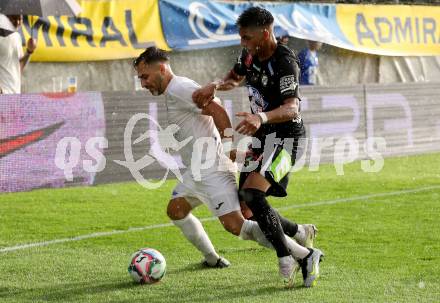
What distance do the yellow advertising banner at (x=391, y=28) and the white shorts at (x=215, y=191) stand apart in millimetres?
13527

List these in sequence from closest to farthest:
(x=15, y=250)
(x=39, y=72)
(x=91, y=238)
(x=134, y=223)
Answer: (x=15, y=250)
(x=91, y=238)
(x=134, y=223)
(x=39, y=72)

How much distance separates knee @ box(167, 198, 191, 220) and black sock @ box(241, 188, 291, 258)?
0.70m

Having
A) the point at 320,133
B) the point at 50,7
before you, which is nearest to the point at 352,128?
the point at 320,133

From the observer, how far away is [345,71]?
69.3 ft

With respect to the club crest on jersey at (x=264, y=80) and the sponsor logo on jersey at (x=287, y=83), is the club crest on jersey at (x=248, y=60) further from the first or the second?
the sponsor logo on jersey at (x=287, y=83)

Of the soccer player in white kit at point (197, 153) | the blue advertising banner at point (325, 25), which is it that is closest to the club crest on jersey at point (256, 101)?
the soccer player in white kit at point (197, 153)

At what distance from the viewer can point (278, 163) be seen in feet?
22.5

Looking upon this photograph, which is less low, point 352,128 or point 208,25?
point 208,25

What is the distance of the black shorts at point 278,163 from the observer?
684 cm

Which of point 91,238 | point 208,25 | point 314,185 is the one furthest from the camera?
point 208,25

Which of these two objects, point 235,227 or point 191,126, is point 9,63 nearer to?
point 191,126

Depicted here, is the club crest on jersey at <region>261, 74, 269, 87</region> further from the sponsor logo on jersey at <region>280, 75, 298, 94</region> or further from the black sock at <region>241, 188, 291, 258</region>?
the black sock at <region>241, 188, 291, 258</region>

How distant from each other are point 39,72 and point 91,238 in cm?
736

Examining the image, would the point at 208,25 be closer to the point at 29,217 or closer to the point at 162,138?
the point at 162,138
